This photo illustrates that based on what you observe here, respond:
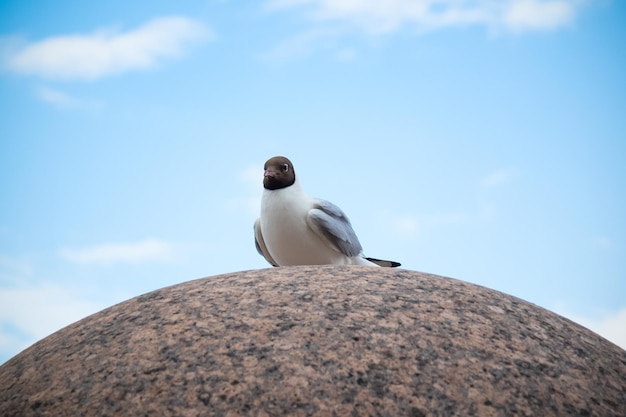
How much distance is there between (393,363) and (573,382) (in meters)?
0.82

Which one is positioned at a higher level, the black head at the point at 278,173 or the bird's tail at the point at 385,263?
the black head at the point at 278,173

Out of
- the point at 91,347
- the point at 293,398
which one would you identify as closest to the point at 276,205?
the point at 91,347

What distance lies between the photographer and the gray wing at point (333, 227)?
18.5ft

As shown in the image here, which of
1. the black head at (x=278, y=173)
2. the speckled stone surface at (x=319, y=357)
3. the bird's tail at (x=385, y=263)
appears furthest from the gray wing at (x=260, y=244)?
the speckled stone surface at (x=319, y=357)

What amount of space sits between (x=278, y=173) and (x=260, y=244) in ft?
2.98

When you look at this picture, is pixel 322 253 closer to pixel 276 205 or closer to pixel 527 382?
pixel 276 205

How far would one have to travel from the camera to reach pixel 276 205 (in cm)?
567

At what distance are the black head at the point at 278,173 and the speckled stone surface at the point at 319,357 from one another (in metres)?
1.99

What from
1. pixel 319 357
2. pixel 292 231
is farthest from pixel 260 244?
pixel 319 357

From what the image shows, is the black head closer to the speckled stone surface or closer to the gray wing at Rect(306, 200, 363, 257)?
the gray wing at Rect(306, 200, 363, 257)

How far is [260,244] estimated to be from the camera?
20.7 feet

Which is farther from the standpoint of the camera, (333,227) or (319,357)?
(333,227)

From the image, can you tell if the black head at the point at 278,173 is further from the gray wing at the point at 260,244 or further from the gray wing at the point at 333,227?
the gray wing at the point at 260,244

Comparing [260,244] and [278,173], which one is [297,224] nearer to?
[278,173]
